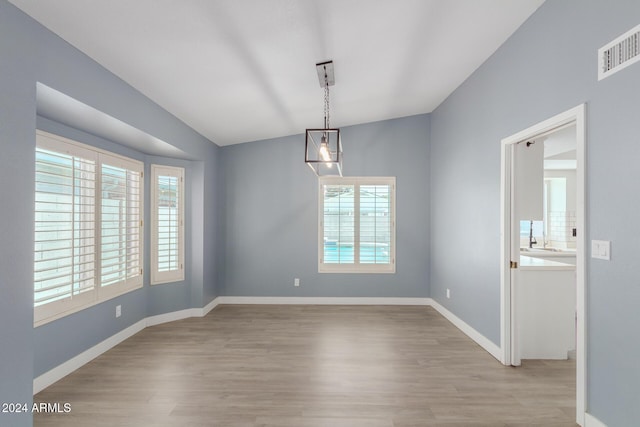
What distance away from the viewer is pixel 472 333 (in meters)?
3.78

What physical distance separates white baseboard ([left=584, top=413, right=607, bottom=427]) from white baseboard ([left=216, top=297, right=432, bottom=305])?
315cm

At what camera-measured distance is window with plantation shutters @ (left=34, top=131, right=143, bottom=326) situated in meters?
2.68

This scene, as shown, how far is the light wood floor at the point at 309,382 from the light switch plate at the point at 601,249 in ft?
3.97

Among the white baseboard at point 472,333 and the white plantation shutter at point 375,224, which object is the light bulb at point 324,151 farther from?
the white baseboard at point 472,333

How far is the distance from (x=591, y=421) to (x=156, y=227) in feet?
15.4

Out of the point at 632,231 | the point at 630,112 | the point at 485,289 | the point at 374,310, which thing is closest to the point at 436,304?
the point at 374,310

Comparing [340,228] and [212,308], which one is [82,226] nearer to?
[212,308]

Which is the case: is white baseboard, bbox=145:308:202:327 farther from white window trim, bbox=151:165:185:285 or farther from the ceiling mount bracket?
the ceiling mount bracket

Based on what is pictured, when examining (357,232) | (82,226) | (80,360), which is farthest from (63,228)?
(357,232)

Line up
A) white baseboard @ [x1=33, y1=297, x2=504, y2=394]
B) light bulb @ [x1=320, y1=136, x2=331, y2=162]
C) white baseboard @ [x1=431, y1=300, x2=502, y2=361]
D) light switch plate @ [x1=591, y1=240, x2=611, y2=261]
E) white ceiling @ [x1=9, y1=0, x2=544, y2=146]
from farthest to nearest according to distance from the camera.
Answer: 1. white baseboard @ [x1=431, y1=300, x2=502, y2=361]
2. light bulb @ [x1=320, y1=136, x2=331, y2=162]
3. white baseboard @ [x1=33, y1=297, x2=504, y2=394]
4. white ceiling @ [x1=9, y1=0, x2=544, y2=146]
5. light switch plate @ [x1=591, y1=240, x2=611, y2=261]

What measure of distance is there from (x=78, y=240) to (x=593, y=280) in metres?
4.24

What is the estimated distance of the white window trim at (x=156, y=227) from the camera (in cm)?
429

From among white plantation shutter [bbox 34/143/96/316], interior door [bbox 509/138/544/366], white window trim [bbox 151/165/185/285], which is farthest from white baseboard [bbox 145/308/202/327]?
interior door [bbox 509/138/544/366]

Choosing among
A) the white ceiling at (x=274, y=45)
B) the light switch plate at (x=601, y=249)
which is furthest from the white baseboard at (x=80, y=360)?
the light switch plate at (x=601, y=249)
